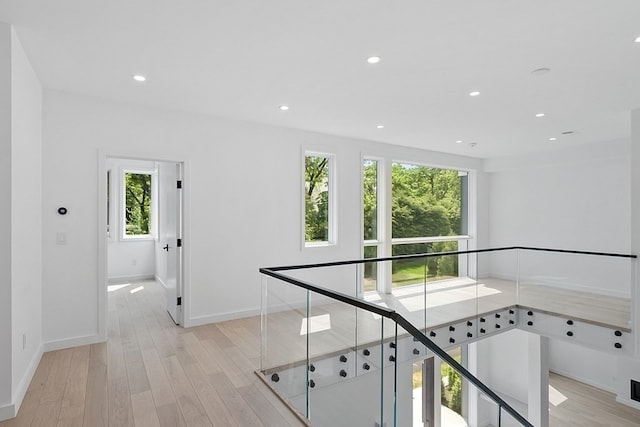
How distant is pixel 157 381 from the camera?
10.1 feet

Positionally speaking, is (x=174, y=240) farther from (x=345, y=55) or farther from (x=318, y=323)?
(x=345, y=55)

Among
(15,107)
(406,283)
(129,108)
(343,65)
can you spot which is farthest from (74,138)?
(406,283)

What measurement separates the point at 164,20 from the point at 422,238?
6242 millimetres

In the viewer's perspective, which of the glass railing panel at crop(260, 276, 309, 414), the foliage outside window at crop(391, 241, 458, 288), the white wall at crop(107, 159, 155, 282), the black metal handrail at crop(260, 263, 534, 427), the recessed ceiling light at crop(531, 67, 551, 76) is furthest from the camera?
the white wall at crop(107, 159, 155, 282)

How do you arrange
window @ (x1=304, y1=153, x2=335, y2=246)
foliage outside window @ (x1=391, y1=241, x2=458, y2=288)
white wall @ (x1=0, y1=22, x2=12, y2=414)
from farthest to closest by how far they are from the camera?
window @ (x1=304, y1=153, x2=335, y2=246), foliage outside window @ (x1=391, y1=241, x2=458, y2=288), white wall @ (x1=0, y1=22, x2=12, y2=414)

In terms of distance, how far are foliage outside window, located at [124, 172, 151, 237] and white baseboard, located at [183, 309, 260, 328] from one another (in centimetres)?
439

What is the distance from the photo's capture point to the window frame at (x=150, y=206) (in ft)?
25.7

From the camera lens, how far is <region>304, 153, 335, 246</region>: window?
5.82 meters

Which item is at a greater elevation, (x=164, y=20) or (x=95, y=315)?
(x=164, y=20)

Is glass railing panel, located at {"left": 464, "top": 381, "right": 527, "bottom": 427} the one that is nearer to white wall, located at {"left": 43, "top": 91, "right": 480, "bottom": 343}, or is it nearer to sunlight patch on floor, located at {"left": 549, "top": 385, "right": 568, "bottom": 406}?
white wall, located at {"left": 43, "top": 91, "right": 480, "bottom": 343}

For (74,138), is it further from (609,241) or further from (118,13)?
(609,241)

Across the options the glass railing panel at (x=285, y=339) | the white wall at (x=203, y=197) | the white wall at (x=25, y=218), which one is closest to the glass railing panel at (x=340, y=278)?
the white wall at (x=203, y=197)

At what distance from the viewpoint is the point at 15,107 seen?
2.66 metres

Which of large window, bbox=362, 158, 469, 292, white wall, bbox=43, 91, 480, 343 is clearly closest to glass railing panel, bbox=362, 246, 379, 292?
large window, bbox=362, 158, 469, 292
